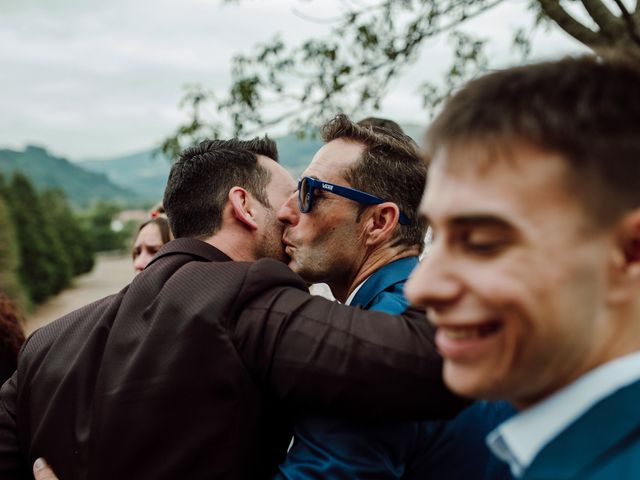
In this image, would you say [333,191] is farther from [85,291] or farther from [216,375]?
[85,291]

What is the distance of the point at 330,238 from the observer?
2486 mm

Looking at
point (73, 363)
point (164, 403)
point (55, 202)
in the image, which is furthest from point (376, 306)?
point (55, 202)

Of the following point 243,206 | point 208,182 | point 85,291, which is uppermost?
point 208,182

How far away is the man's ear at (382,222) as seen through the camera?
243 centimetres

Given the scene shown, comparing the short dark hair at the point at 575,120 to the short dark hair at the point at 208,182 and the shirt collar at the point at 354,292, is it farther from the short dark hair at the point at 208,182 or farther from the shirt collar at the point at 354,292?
the short dark hair at the point at 208,182

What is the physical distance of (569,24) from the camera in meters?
3.88

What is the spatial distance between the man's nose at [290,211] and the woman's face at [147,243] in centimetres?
259

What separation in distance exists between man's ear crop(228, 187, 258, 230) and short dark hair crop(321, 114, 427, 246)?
1.29 feet

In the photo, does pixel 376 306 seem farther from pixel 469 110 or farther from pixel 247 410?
pixel 469 110

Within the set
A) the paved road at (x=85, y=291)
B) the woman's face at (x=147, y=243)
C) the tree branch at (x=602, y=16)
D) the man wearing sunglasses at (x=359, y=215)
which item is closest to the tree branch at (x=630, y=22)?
the tree branch at (x=602, y=16)

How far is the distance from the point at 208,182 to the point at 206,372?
39.4 inches

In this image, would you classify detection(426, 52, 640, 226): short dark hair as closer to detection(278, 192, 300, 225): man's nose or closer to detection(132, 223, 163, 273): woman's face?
detection(278, 192, 300, 225): man's nose

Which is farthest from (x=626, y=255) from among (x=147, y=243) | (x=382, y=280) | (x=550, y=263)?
(x=147, y=243)

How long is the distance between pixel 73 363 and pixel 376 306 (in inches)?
37.5
